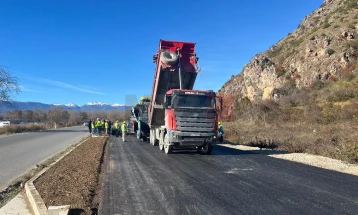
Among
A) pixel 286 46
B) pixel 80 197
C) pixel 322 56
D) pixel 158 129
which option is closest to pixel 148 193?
pixel 80 197

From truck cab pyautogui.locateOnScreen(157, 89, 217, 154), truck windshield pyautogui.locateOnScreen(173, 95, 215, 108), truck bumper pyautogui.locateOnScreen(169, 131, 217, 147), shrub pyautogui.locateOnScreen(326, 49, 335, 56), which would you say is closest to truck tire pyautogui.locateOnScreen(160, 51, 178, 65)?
truck cab pyautogui.locateOnScreen(157, 89, 217, 154)

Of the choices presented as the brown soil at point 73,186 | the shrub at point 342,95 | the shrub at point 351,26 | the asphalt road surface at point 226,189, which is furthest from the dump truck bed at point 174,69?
the shrub at point 351,26

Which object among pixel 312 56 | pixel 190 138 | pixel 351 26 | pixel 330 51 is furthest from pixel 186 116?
pixel 351 26

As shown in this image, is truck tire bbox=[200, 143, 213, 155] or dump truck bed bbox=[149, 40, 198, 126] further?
dump truck bed bbox=[149, 40, 198, 126]

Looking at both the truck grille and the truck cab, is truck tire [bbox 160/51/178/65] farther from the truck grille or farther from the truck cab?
the truck grille

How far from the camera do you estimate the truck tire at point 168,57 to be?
16.3 metres

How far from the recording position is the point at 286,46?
62.0 m

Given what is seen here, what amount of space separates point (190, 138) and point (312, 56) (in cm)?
4140

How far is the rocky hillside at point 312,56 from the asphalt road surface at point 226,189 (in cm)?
3644

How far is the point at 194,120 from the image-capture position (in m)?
13.7

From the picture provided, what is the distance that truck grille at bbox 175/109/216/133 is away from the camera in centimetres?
1364

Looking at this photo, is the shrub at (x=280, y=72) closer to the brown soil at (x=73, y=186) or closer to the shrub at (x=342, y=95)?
the shrub at (x=342, y=95)

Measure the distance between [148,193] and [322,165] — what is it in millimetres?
6845

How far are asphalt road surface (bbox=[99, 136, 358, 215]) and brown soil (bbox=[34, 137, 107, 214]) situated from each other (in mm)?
271
